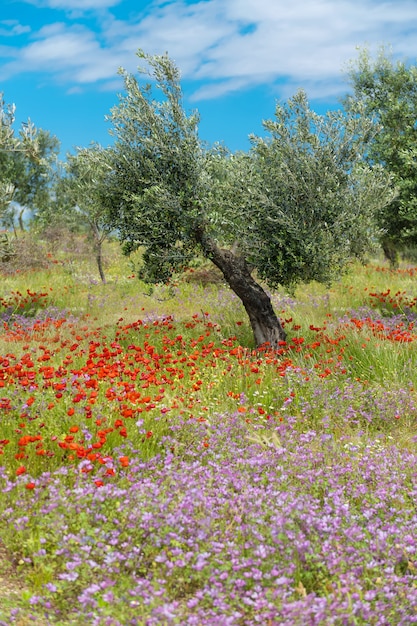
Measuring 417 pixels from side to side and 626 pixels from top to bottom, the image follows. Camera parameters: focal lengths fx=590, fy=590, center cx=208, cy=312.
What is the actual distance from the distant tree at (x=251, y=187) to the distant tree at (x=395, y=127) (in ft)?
26.7

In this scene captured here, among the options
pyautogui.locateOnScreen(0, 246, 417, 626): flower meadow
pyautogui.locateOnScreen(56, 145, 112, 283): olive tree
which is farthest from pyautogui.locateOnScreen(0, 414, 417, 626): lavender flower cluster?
pyautogui.locateOnScreen(56, 145, 112, 283): olive tree

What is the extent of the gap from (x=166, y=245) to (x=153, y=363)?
447cm

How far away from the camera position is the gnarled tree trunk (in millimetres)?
13789

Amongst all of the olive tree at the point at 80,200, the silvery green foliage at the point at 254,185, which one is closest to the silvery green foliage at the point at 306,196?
the silvery green foliage at the point at 254,185

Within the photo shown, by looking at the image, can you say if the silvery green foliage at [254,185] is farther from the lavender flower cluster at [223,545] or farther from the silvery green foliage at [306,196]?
the lavender flower cluster at [223,545]

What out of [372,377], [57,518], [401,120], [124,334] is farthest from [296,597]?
[401,120]

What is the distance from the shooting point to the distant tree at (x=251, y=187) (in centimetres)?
1288

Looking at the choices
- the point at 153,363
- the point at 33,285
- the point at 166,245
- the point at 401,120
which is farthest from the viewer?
the point at 33,285

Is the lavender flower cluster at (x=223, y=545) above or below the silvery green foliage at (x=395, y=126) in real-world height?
below

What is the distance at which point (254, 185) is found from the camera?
13.0 metres

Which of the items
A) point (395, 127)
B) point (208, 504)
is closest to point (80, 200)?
point (395, 127)

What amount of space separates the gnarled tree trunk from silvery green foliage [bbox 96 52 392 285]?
35cm

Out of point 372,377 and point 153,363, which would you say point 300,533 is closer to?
point 153,363

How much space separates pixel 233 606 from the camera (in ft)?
14.9
